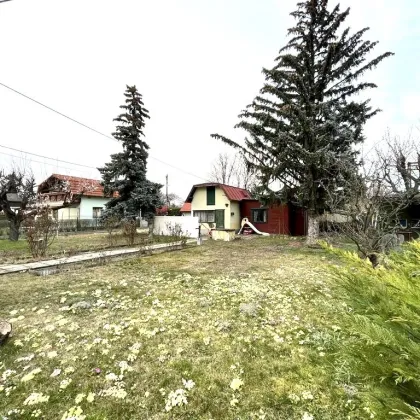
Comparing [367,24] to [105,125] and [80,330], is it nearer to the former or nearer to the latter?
[105,125]

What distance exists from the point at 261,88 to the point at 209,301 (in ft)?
35.5

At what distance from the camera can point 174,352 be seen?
297 centimetres

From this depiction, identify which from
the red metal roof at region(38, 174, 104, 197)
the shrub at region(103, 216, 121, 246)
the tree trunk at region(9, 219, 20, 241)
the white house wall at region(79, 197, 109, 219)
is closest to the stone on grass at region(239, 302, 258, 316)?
the shrub at region(103, 216, 121, 246)

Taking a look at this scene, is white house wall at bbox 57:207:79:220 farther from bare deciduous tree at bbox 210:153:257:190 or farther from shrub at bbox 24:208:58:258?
bare deciduous tree at bbox 210:153:257:190

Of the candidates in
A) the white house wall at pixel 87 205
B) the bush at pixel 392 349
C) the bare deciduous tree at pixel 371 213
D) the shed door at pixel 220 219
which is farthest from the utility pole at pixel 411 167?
the white house wall at pixel 87 205

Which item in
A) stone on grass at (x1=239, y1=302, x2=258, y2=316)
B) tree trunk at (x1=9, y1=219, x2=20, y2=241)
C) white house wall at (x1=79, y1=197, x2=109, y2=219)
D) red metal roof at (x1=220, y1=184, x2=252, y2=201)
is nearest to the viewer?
stone on grass at (x1=239, y1=302, x2=258, y2=316)

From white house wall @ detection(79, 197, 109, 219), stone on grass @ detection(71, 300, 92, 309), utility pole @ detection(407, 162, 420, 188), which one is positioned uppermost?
utility pole @ detection(407, 162, 420, 188)

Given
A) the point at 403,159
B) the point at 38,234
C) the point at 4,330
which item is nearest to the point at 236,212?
the point at 403,159

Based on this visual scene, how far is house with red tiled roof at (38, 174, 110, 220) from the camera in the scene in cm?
2300

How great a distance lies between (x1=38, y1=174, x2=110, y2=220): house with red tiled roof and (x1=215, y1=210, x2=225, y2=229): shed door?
10.9 metres

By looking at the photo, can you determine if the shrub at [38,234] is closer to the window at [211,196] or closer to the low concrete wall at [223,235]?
the low concrete wall at [223,235]

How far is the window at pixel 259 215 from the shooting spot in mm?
18469

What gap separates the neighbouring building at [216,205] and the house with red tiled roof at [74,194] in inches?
359

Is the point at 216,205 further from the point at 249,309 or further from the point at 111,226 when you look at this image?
the point at 249,309
